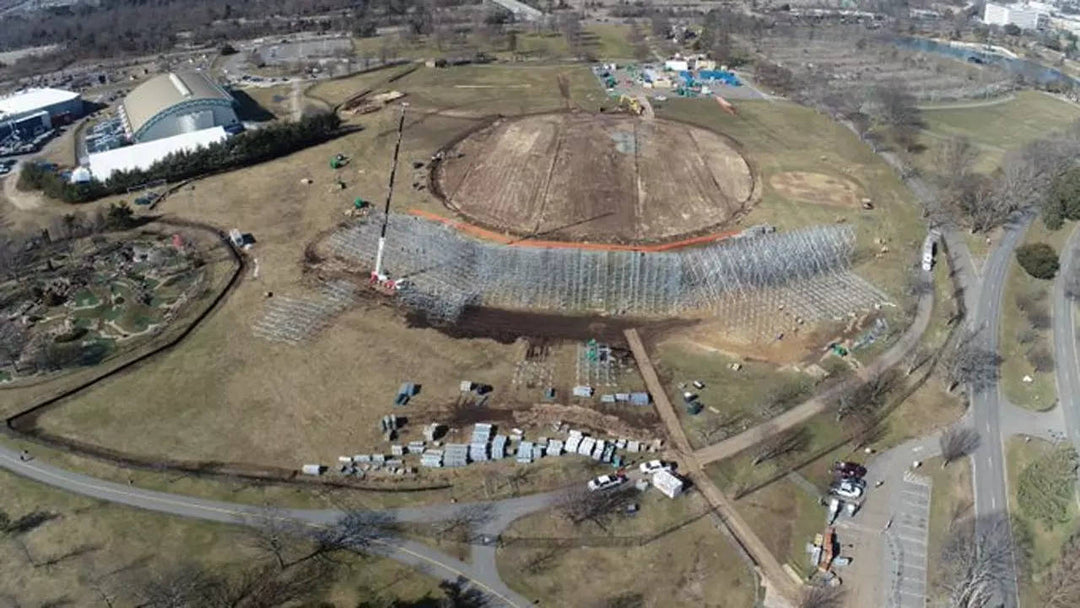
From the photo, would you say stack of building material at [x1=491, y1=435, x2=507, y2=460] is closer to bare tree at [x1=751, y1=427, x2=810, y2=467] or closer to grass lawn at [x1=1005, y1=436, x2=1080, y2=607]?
bare tree at [x1=751, y1=427, x2=810, y2=467]

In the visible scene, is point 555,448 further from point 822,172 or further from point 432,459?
point 822,172

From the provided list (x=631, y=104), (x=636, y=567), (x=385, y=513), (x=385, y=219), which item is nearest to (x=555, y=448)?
(x=636, y=567)

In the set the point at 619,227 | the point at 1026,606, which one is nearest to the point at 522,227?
the point at 619,227

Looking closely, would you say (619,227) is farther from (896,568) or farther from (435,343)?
(896,568)

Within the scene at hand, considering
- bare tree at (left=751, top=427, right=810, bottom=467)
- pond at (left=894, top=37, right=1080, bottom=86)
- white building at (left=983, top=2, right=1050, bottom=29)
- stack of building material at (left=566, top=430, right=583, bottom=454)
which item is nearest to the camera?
stack of building material at (left=566, top=430, right=583, bottom=454)

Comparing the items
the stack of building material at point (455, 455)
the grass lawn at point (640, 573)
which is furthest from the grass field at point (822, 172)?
the stack of building material at point (455, 455)

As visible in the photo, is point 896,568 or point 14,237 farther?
point 14,237

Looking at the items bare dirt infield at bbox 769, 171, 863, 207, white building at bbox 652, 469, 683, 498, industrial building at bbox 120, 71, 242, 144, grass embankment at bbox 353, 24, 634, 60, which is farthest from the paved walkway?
grass embankment at bbox 353, 24, 634, 60

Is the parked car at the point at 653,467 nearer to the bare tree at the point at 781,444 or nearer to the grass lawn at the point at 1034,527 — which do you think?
the bare tree at the point at 781,444
